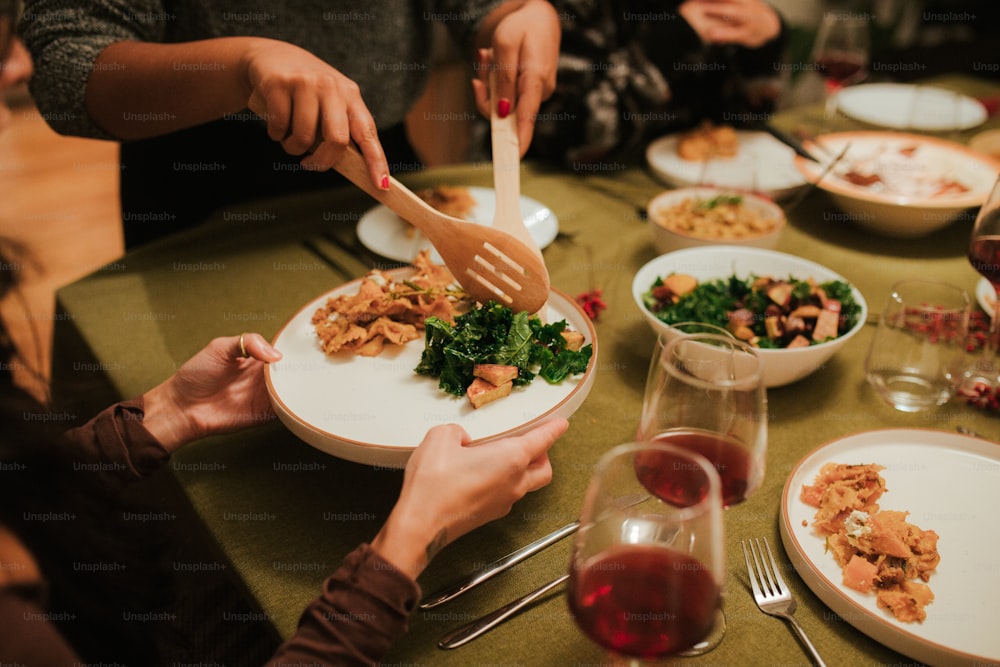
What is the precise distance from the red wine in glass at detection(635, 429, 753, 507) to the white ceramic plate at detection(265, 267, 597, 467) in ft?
0.66

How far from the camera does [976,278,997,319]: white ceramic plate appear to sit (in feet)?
4.73

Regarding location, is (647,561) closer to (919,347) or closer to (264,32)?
(919,347)

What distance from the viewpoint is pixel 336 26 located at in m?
1.72

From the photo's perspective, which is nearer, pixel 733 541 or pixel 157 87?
pixel 733 541

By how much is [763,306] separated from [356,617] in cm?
94

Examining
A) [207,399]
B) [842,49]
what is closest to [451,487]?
[207,399]

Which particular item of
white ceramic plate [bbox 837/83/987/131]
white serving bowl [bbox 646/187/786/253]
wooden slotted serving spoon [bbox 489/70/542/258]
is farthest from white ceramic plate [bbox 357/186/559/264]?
white ceramic plate [bbox 837/83/987/131]

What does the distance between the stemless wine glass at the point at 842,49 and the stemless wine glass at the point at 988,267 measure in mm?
1184

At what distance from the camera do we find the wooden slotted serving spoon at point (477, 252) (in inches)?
45.3

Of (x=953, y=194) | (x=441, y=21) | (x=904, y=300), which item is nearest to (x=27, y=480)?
(x=904, y=300)

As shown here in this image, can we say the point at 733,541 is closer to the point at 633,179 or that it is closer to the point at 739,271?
the point at 739,271

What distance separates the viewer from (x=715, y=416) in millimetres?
825

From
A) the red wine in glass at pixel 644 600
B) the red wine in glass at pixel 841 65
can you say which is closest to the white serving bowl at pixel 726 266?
the red wine in glass at pixel 644 600

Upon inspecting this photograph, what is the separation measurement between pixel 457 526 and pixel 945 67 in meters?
3.56
